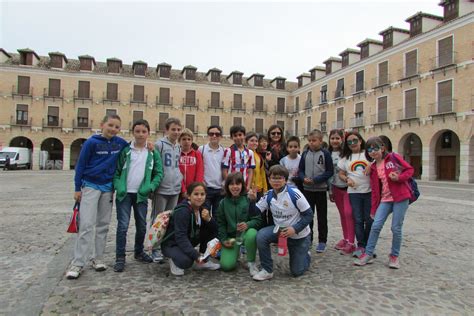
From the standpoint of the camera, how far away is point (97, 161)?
3400 mm

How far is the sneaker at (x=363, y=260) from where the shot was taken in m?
3.63

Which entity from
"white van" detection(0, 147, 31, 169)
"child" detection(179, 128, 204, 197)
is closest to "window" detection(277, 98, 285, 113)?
"white van" detection(0, 147, 31, 169)

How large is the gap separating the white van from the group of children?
27.6 m

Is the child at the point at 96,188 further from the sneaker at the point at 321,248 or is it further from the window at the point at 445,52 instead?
the window at the point at 445,52

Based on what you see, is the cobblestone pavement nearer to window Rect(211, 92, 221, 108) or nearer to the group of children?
the group of children

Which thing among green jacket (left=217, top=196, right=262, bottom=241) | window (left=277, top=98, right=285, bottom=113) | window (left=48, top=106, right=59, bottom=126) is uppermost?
window (left=277, top=98, right=285, bottom=113)

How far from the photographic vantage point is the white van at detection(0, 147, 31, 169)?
25.9 metres

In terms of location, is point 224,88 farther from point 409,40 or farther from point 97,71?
point 409,40

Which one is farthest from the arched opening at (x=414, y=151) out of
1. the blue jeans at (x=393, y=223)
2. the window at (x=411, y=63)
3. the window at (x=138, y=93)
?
the window at (x=138, y=93)

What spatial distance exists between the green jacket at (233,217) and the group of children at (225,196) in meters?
0.01

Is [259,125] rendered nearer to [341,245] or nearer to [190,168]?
[341,245]

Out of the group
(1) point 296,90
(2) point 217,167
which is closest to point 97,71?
(1) point 296,90

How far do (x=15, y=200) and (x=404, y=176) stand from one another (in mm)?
9410

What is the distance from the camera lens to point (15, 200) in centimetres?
870
